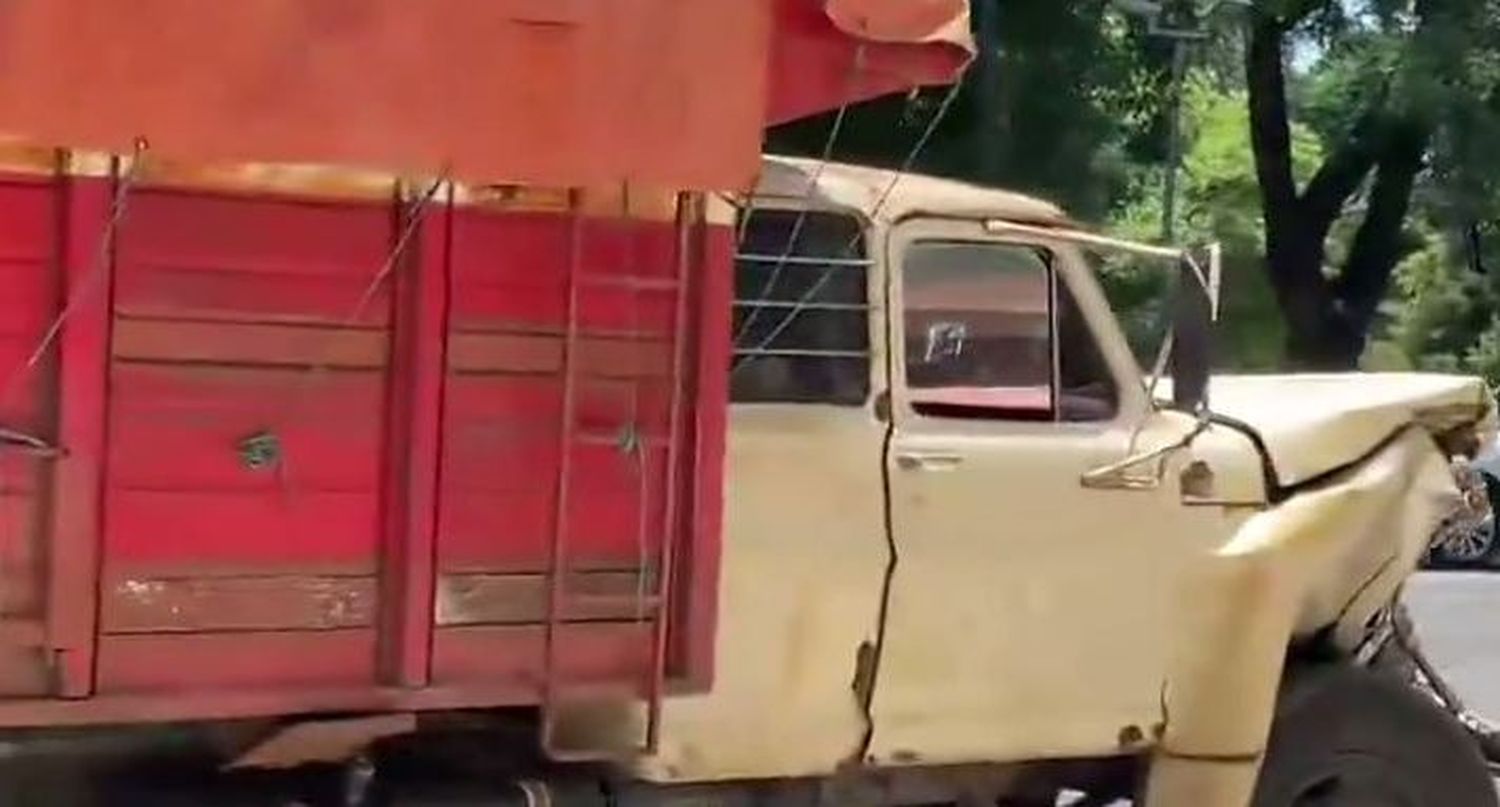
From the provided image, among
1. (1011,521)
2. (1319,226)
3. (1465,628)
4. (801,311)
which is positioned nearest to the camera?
(801,311)

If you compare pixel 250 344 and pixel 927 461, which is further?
pixel 927 461

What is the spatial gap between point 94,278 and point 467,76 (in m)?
0.74

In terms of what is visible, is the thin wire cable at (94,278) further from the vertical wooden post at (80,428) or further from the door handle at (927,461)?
the door handle at (927,461)

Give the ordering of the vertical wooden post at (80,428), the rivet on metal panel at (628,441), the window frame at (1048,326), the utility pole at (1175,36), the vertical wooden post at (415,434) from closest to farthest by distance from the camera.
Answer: the vertical wooden post at (80,428) → the vertical wooden post at (415,434) → the rivet on metal panel at (628,441) → the window frame at (1048,326) → the utility pole at (1175,36)

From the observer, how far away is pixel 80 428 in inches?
195

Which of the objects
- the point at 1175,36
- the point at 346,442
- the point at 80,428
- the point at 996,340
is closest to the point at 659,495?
the point at 346,442

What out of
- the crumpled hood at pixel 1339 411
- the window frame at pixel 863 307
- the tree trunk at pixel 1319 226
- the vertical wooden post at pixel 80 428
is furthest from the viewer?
the tree trunk at pixel 1319 226

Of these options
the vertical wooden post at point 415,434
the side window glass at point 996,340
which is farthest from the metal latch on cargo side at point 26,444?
the side window glass at point 996,340

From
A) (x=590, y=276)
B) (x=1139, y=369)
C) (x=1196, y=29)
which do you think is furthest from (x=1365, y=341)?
(x=590, y=276)

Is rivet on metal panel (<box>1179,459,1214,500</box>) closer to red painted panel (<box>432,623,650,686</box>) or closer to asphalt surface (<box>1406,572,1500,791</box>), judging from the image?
red painted panel (<box>432,623,650,686</box>)

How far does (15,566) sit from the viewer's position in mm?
4926

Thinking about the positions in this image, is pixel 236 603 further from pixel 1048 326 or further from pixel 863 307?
pixel 1048 326

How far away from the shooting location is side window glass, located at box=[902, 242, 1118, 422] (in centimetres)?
670

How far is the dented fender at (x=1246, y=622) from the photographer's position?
6984mm
